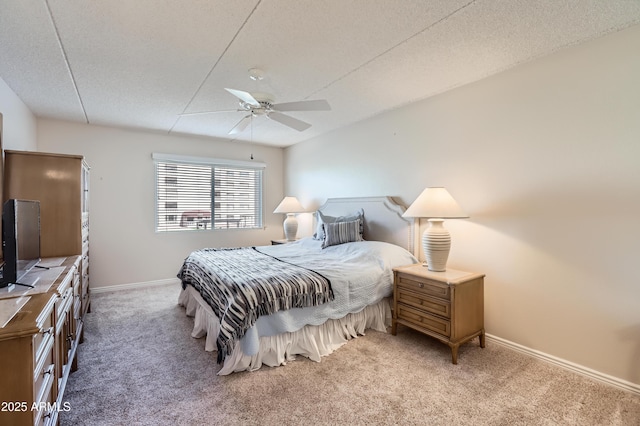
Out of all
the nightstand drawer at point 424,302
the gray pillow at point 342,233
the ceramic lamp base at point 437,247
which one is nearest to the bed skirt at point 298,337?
the nightstand drawer at point 424,302

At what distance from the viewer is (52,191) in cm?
257

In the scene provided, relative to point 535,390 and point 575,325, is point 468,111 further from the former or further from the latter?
point 535,390

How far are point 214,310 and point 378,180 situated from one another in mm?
2514

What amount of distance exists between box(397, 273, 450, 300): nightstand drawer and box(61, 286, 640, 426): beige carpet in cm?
50

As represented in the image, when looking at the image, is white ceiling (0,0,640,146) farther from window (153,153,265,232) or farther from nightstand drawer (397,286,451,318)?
nightstand drawer (397,286,451,318)

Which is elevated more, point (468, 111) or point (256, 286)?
point (468, 111)

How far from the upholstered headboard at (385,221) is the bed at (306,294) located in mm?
12

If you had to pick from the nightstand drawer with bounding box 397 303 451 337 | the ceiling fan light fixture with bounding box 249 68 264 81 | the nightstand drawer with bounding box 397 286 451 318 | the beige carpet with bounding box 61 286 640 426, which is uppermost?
the ceiling fan light fixture with bounding box 249 68 264 81

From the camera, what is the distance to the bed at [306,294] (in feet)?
7.43

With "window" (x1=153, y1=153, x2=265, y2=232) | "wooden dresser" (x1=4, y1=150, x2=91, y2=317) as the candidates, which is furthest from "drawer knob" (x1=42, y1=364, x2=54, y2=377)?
"window" (x1=153, y1=153, x2=265, y2=232)

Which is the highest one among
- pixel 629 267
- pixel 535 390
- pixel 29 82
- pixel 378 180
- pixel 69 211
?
pixel 29 82

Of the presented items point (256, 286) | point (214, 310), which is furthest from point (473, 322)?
point (214, 310)

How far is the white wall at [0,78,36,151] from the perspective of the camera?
2.74m

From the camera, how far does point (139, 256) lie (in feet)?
15.3
